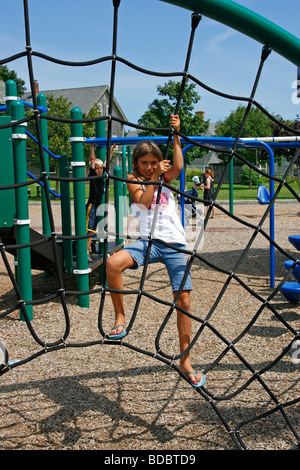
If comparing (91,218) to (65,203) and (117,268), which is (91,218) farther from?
(117,268)

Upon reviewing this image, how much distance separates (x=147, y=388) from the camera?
8.40 feet

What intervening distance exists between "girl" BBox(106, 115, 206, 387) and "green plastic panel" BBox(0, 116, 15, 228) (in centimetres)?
149

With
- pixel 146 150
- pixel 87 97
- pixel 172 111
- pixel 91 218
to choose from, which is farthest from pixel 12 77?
pixel 146 150

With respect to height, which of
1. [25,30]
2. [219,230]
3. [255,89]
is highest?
[25,30]

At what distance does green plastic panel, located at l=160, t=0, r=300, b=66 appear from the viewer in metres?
1.79

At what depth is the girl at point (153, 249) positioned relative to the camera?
7.23 ft

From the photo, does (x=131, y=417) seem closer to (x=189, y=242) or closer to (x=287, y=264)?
(x=287, y=264)

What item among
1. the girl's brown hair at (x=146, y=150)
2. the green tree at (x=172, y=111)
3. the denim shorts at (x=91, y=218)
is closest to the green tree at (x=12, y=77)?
the green tree at (x=172, y=111)

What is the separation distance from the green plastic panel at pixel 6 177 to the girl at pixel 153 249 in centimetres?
149

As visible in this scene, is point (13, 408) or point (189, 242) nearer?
point (13, 408)

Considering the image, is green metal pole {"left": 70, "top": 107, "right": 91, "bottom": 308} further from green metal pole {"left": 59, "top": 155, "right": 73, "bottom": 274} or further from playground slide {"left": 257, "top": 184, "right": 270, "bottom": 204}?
playground slide {"left": 257, "top": 184, "right": 270, "bottom": 204}

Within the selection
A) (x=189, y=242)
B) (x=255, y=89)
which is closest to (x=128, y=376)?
(x=255, y=89)
